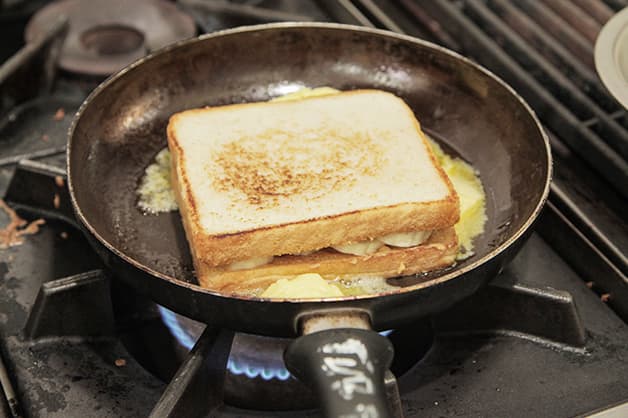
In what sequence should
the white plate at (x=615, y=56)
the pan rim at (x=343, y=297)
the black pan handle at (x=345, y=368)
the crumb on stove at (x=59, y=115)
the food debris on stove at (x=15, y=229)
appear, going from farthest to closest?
1. the crumb on stove at (x=59, y=115)
2. the food debris on stove at (x=15, y=229)
3. the white plate at (x=615, y=56)
4. the pan rim at (x=343, y=297)
5. the black pan handle at (x=345, y=368)

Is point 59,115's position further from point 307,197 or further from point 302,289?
point 302,289

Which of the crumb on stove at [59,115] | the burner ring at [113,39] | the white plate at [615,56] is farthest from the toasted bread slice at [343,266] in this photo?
the burner ring at [113,39]

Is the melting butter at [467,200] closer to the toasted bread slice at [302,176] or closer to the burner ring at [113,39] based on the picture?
the toasted bread slice at [302,176]

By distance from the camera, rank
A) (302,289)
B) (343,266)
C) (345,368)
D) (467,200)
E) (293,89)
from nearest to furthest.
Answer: (345,368) < (302,289) < (343,266) < (467,200) < (293,89)

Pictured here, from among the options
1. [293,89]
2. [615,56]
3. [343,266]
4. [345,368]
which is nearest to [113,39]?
[293,89]

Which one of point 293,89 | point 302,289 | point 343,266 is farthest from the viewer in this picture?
point 293,89

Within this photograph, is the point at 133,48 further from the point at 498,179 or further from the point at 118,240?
the point at 498,179

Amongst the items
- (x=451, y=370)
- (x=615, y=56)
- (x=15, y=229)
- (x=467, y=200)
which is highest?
(x=615, y=56)

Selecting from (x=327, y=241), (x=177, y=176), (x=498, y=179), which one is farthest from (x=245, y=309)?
(x=498, y=179)
